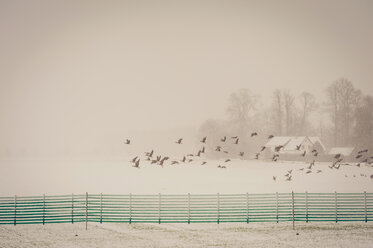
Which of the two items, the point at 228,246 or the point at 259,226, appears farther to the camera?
the point at 259,226

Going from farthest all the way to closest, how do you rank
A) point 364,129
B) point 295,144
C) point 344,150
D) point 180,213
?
point 295,144 < point 344,150 < point 364,129 < point 180,213

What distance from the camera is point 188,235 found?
25859 mm

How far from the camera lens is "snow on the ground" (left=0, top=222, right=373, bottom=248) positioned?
928 inches

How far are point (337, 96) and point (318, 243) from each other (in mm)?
73499

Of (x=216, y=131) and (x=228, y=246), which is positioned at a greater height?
(x=216, y=131)

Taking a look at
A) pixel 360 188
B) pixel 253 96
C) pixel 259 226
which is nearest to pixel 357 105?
pixel 253 96

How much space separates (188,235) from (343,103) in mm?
74364

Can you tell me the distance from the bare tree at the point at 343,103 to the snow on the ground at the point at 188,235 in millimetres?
66376

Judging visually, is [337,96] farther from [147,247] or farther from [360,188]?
[147,247]

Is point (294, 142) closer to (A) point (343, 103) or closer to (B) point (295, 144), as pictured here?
(B) point (295, 144)

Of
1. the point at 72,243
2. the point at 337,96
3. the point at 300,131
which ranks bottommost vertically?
the point at 72,243

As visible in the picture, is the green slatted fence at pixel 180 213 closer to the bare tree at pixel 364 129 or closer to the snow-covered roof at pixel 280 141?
the bare tree at pixel 364 129

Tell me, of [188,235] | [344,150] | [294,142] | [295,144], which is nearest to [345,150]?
[344,150]

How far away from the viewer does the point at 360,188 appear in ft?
160
